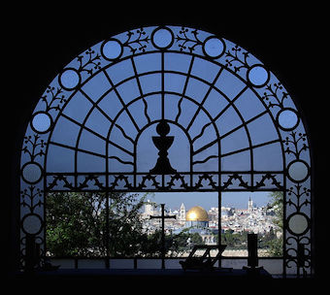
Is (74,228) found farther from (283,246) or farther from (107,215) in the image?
(283,246)

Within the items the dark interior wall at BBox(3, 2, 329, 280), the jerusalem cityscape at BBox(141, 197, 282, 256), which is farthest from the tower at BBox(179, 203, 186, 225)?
the dark interior wall at BBox(3, 2, 329, 280)

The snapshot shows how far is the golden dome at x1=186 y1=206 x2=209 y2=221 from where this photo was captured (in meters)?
4.33

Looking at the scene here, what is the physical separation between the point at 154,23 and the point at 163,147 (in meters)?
1.20

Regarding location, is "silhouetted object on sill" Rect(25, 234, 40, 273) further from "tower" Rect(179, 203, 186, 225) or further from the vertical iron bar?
"tower" Rect(179, 203, 186, 225)

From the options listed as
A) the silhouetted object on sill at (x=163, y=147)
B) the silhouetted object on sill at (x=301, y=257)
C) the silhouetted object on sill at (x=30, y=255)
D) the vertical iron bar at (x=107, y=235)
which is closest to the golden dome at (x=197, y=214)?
the silhouetted object on sill at (x=163, y=147)

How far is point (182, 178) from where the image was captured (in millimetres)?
4363

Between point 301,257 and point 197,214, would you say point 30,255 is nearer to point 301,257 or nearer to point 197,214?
point 197,214

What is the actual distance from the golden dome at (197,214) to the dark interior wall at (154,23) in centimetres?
104

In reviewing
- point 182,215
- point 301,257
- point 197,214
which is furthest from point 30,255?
point 301,257

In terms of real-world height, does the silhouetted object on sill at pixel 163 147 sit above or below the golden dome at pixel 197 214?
above

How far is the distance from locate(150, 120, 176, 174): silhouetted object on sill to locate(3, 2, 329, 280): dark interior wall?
40.0 inches

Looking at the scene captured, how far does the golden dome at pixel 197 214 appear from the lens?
4332mm

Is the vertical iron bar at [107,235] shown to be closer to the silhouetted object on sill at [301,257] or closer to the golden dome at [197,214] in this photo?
the golden dome at [197,214]

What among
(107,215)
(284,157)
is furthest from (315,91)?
(107,215)
